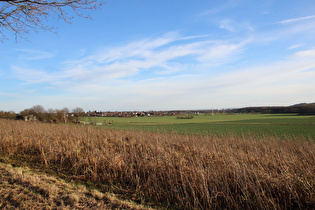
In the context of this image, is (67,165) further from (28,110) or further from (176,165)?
(28,110)

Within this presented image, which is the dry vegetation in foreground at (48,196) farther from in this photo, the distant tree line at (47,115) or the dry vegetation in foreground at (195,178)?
the distant tree line at (47,115)

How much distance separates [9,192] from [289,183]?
6601 mm

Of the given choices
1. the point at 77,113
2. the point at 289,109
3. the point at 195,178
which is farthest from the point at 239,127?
the point at 289,109

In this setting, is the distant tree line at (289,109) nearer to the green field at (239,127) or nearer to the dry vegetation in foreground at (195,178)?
the green field at (239,127)

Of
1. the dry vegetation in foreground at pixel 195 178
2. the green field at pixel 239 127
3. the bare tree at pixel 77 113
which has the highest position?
the bare tree at pixel 77 113

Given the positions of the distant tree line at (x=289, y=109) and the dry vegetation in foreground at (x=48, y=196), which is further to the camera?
the distant tree line at (x=289, y=109)

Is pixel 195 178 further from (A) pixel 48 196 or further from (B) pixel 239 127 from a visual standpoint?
(B) pixel 239 127

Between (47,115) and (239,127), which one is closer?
(239,127)

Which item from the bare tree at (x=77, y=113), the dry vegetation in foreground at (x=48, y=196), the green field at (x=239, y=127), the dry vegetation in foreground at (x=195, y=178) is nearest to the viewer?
the dry vegetation in foreground at (x=48, y=196)

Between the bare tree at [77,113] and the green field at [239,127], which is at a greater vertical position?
the bare tree at [77,113]

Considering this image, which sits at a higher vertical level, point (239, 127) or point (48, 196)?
point (48, 196)

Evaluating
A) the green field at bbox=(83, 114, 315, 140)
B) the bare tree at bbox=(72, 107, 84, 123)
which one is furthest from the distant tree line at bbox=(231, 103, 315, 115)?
→ the bare tree at bbox=(72, 107, 84, 123)

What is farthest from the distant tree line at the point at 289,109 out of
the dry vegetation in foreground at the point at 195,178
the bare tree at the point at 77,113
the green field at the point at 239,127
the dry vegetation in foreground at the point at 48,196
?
the dry vegetation in foreground at the point at 48,196

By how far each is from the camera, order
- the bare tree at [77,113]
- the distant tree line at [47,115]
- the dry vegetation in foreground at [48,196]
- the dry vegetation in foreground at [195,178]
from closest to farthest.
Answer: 1. the dry vegetation in foreground at [48,196]
2. the dry vegetation in foreground at [195,178]
3. the distant tree line at [47,115]
4. the bare tree at [77,113]
